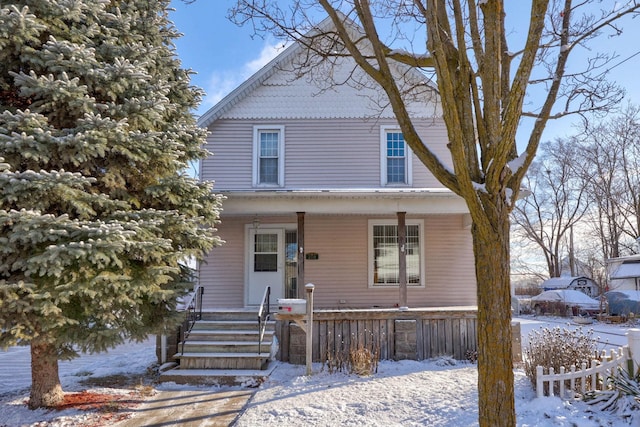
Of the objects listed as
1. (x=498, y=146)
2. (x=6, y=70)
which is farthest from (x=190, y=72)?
(x=498, y=146)

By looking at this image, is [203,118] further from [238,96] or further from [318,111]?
[318,111]

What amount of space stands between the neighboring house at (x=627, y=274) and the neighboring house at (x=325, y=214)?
47.4 feet

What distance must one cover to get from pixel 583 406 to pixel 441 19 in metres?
4.54

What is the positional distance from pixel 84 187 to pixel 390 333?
5.79 metres

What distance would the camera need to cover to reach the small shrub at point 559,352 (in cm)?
567

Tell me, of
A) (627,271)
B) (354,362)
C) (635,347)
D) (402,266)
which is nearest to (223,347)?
(354,362)

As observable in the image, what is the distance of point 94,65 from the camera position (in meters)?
5.42

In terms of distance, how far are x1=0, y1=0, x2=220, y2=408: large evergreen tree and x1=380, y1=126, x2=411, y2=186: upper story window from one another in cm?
576

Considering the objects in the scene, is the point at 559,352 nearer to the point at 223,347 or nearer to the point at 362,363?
the point at 362,363

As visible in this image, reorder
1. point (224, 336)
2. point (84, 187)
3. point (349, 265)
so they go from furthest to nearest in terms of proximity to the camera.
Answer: point (349, 265), point (224, 336), point (84, 187)

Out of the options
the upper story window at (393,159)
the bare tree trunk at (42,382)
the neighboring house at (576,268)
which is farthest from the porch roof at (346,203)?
the neighboring house at (576,268)

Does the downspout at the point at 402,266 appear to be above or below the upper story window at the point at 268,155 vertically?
below

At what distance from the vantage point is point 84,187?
17.7 ft

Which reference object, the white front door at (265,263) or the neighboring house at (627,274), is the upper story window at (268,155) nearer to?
the white front door at (265,263)
